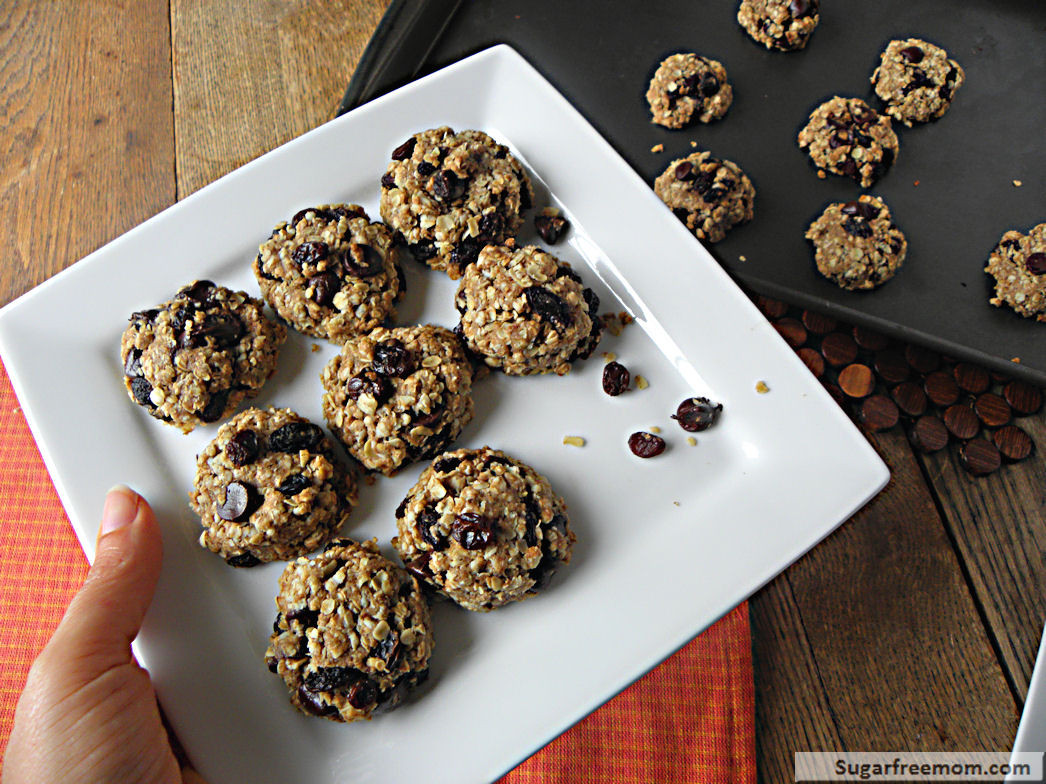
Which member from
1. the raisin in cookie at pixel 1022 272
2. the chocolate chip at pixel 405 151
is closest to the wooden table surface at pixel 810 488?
the raisin in cookie at pixel 1022 272

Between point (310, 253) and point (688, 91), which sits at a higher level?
point (688, 91)

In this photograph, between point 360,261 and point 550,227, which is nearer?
point 360,261

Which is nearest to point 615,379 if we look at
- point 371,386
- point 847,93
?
point 371,386

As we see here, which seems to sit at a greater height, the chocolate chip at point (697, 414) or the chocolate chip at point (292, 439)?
the chocolate chip at point (292, 439)

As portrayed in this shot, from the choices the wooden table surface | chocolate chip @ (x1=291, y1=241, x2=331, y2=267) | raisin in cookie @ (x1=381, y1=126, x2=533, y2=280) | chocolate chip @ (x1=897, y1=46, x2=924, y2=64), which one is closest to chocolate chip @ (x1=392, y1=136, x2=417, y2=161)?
raisin in cookie @ (x1=381, y1=126, x2=533, y2=280)

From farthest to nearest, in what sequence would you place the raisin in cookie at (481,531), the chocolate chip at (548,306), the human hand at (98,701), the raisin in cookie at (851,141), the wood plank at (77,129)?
the wood plank at (77,129) < the raisin in cookie at (851,141) < the chocolate chip at (548,306) < the raisin in cookie at (481,531) < the human hand at (98,701)

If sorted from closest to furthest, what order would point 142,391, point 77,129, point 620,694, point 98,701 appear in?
point 98,701
point 142,391
point 620,694
point 77,129

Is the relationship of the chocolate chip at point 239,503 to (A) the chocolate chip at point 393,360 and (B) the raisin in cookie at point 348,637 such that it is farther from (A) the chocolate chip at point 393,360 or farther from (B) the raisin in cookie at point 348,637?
(A) the chocolate chip at point 393,360

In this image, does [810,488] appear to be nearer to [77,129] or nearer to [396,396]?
[396,396]

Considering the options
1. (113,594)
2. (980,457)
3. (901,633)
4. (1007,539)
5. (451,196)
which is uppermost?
(451,196)
